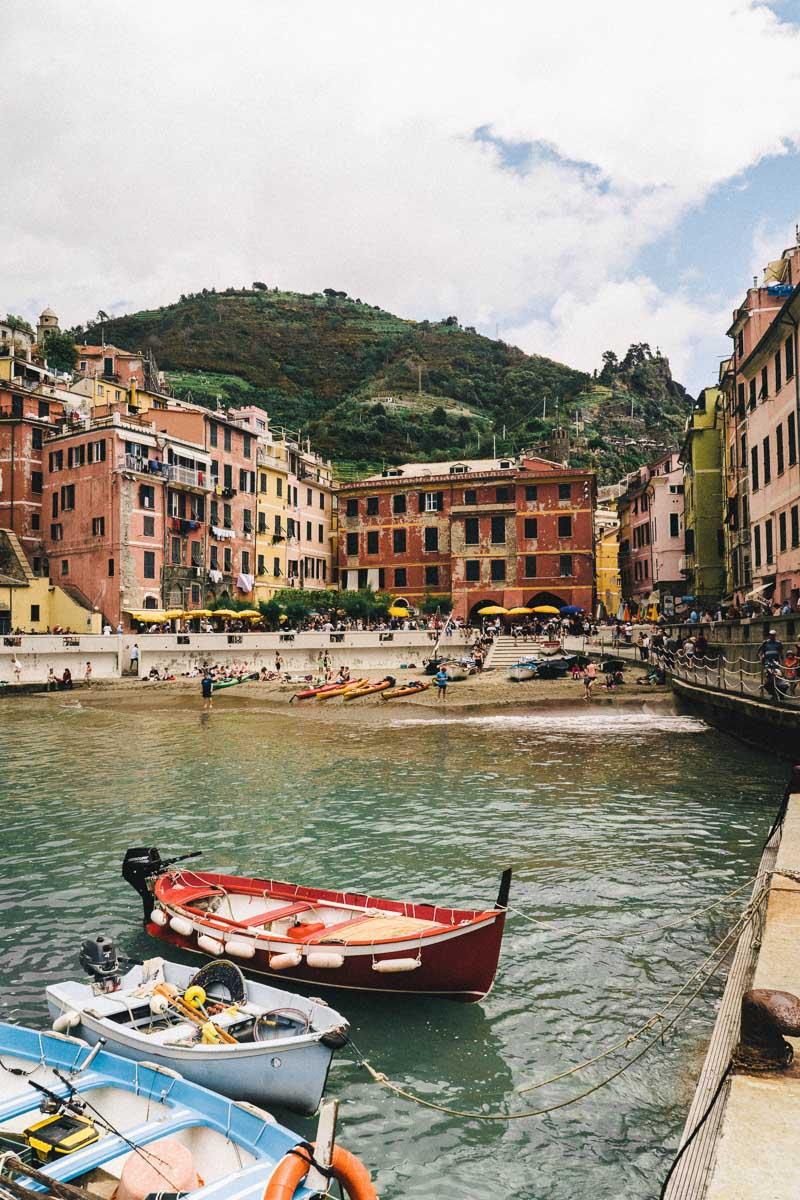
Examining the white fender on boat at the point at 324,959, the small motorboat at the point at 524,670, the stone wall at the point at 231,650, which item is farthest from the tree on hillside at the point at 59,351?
the white fender on boat at the point at 324,959

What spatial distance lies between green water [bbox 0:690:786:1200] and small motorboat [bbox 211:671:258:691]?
16.5m

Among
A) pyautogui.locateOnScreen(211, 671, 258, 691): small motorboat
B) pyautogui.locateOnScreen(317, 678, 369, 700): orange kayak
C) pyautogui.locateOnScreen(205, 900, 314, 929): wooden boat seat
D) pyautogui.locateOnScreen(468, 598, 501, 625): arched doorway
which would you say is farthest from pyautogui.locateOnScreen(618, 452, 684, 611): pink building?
pyautogui.locateOnScreen(205, 900, 314, 929): wooden boat seat

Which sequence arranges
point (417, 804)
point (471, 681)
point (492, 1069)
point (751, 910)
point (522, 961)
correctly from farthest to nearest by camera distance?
point (471, 681)
point (417, 804)
point (522, 961)
point (751, 910)
point (492, 1069)

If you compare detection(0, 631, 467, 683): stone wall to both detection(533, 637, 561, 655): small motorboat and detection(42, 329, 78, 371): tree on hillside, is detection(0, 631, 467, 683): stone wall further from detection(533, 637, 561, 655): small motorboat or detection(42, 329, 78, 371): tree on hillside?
detection(42, 329, 78, 371): tree on hillside

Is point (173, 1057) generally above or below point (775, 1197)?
below

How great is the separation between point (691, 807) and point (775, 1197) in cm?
1601

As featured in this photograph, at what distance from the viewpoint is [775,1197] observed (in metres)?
4.68

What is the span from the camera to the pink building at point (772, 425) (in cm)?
3125

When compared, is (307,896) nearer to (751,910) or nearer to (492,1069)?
(492,1069)

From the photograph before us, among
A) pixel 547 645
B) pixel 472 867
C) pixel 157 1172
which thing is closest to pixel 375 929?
pixel 157 1172

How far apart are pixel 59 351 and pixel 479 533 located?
51709mm

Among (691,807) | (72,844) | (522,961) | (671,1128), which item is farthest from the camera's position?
(691,807)

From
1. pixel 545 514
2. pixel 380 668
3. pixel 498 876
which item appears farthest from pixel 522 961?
pixel 545 514

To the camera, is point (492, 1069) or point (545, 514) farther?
point (545, 514)
